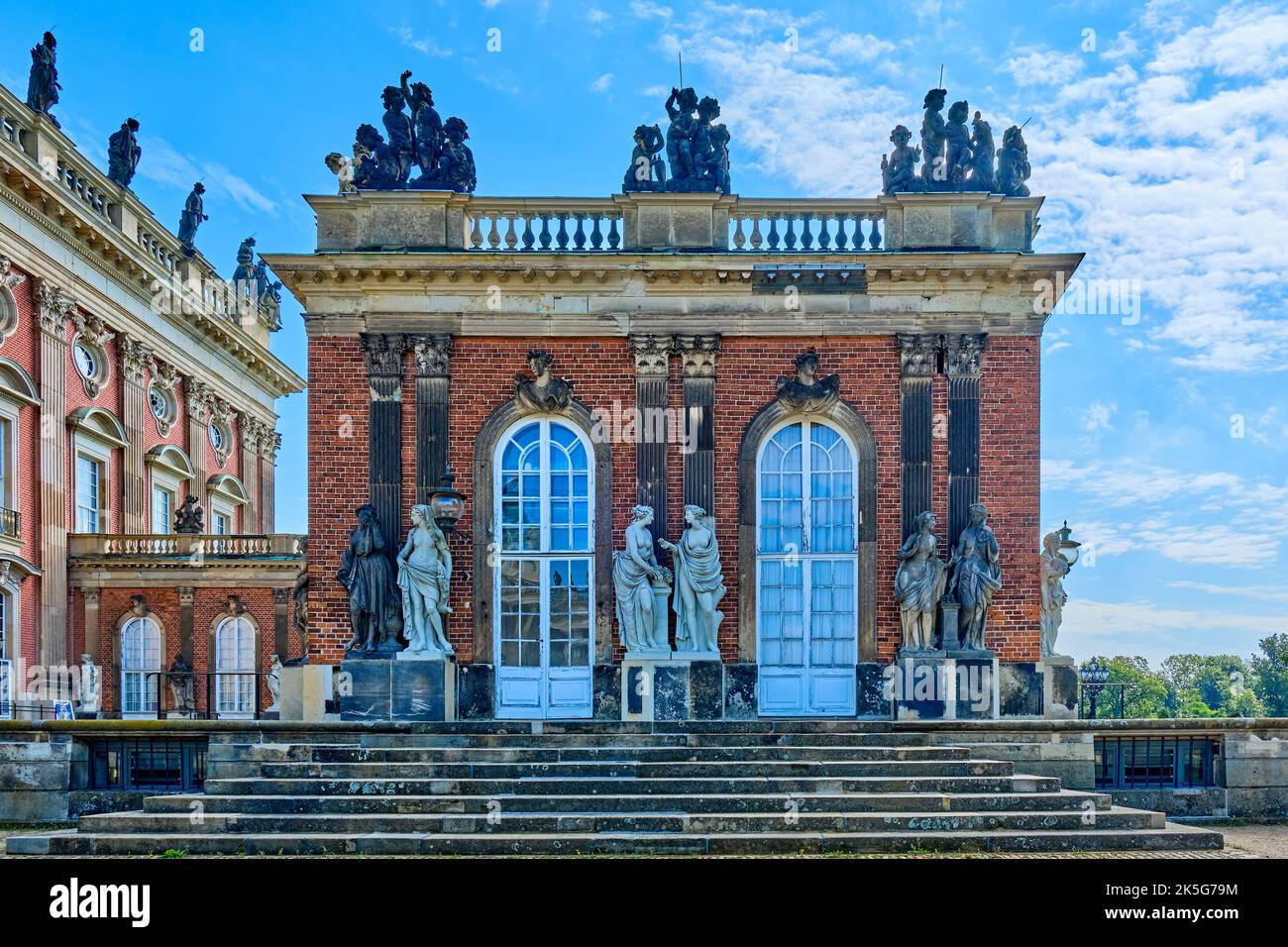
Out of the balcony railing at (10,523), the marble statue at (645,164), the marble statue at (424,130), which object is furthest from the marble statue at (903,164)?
the balcony railing at (10,523)

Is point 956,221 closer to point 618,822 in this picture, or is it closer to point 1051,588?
point 1051,588

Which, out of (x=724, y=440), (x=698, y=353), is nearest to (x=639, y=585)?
(x=724, y=440)

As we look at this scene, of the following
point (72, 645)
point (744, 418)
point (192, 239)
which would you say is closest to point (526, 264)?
point (744, 418)

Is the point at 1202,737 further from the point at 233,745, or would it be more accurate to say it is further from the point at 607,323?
the point at 233,745

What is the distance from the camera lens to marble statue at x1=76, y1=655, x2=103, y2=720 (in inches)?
1081

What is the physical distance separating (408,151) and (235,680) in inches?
672

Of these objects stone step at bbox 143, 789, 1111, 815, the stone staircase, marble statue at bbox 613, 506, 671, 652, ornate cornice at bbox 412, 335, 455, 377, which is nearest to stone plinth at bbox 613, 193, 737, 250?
ornate cornice at bbox 412, 335, 455, 377

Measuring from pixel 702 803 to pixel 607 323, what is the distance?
7.40 metres

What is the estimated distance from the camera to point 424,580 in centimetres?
1546

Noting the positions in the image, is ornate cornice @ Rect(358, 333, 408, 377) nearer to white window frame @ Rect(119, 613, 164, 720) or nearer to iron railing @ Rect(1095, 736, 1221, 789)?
iron railing @ Rect(1095, 736, 1221, 789)

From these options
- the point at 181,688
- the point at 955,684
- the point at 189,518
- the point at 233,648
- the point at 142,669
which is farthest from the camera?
the point at 189,518

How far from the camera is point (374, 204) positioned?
54.3 feet

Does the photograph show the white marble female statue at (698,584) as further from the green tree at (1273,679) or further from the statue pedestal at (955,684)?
the green tree at (1273,679)

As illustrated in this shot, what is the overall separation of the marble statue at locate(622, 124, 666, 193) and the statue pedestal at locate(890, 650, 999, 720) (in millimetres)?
7303
